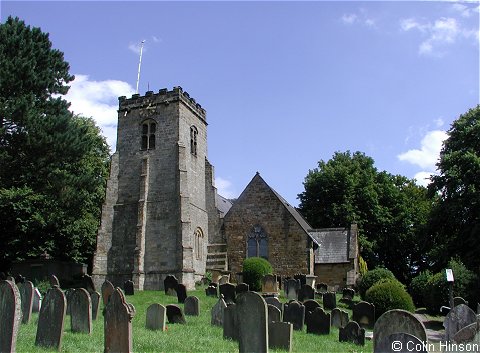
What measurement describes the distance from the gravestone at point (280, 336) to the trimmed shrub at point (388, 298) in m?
10.5

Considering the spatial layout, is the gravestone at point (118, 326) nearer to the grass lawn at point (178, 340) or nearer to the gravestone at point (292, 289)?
the grass lawn at point (178, 340)

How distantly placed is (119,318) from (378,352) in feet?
14.5

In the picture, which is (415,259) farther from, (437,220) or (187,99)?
(187,99)

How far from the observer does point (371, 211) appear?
140 feet

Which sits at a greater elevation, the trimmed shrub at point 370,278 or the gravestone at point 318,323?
the trimmed shrub at point 370,278

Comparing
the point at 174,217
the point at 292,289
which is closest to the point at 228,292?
the point at 292,289

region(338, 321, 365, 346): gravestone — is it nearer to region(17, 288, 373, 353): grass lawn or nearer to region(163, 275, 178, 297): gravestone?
region(17, 288, 373, 353): grass lawn

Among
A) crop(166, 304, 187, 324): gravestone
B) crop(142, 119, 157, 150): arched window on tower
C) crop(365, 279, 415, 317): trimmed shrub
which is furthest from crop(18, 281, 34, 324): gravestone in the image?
crop(142, 119, 157, 150): arched window on tower

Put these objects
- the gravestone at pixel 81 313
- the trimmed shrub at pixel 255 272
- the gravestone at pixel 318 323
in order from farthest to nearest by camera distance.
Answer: the trimmed shrub at pixel 255 272
the gravestone at pixel 318 323
the gravestone at pixel 81 313

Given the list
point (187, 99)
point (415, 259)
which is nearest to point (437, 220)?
point (415, 259)

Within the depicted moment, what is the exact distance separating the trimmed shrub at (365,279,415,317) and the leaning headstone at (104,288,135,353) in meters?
14.2

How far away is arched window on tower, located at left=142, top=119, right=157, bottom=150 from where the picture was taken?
35.2m

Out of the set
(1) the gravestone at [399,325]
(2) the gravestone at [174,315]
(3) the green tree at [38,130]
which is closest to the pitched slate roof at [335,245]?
(3) the green tree at [38,130]

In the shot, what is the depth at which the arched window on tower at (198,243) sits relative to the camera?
33659mm
